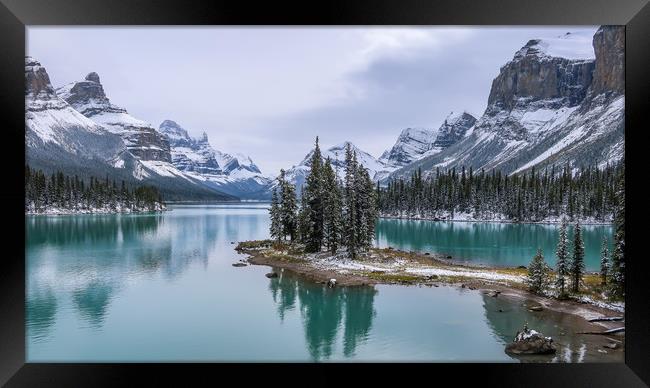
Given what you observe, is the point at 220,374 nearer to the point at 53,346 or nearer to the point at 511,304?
the point at 53,346

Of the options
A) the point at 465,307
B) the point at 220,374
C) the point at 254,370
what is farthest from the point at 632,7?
the point at 465,307

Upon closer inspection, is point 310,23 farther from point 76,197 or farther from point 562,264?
point 76,197

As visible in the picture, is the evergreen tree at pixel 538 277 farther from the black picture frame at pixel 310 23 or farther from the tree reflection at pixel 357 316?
the black picture frame at pixel 310 23

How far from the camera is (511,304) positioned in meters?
21.5

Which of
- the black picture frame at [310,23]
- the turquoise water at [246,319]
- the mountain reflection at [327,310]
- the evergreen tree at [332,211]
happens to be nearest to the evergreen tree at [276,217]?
the evergreen tree at [332,211]

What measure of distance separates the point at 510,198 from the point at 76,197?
101673 millimetres

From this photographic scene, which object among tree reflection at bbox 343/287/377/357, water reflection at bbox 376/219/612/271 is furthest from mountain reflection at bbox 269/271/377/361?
water reflection at bbox 376/219/612/271

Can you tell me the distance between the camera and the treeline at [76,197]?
94000 mm

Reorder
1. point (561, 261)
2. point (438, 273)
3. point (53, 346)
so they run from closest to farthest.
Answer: point (53, 346)
point (561, 261)
point (438, 273)

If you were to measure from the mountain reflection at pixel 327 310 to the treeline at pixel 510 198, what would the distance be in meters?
79.2

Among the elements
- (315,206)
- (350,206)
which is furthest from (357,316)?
(315,206)

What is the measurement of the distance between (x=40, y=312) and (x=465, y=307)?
20338 millimetres

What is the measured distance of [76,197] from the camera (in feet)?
341

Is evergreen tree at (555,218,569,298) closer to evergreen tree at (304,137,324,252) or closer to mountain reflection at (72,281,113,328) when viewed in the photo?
evergreen tree at (304,137,324,252)
